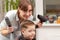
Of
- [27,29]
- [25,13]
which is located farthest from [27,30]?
[25,13]

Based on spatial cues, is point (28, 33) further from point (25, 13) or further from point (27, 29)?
point (25, 13)

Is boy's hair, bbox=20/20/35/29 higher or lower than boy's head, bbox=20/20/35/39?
higher

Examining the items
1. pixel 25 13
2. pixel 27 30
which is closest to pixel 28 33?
pixel 27 30

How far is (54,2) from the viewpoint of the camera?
264cm

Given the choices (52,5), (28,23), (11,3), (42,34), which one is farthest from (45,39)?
(28,23)

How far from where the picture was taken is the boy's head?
1.36 metres

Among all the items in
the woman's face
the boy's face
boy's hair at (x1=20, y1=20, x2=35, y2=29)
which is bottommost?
the boy's face

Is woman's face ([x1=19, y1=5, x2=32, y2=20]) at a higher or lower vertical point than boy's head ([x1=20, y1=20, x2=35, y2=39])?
higher

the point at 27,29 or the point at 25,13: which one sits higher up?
the point at 25,13

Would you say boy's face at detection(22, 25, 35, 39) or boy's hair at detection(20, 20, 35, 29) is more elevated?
boy's hair at detection(20, 20, 35, 29)

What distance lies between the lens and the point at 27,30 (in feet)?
4.48

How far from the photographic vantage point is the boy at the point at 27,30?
4.46 ft

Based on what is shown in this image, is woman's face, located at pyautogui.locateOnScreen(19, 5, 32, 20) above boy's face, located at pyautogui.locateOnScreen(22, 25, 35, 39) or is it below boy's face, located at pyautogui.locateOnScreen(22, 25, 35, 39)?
above

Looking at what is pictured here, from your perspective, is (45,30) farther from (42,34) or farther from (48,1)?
(48,1)
